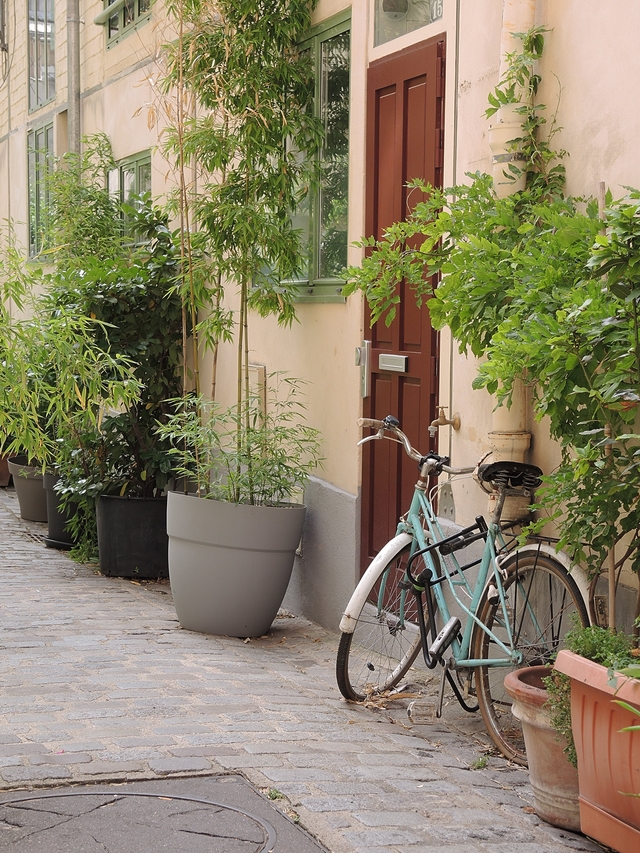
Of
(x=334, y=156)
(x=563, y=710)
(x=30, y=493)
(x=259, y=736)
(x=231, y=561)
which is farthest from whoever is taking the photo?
(x=30, y=493)

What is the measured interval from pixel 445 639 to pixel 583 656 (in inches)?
49.5

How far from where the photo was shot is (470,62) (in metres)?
5.64

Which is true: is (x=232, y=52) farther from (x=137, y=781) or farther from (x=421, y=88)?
(x=137, y=781)

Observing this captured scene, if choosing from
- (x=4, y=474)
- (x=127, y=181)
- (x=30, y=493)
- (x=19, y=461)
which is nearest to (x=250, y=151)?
(x=30, y=493)

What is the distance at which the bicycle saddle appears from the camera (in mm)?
4812

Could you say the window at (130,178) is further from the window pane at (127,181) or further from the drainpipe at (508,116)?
the drainpipe at (508,116)

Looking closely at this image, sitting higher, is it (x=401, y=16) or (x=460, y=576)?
(x=401, y=16)

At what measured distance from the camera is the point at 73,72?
46.6 feet

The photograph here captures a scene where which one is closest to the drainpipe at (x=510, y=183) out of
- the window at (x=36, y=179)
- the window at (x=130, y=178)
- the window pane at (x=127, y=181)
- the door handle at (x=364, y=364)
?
the door handle at (x=364, y=364)

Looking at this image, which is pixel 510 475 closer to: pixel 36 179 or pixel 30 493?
pixel 30 493

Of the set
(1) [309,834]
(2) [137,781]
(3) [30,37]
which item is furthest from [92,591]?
(3) [30,37]

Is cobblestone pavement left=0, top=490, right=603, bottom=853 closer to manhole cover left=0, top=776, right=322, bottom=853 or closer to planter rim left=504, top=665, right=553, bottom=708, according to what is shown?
manhole cover left=0, top=776, right=322, bottom=853

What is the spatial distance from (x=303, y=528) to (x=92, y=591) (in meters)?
1.82

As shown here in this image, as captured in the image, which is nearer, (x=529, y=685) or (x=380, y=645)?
(x=529, y=685)
